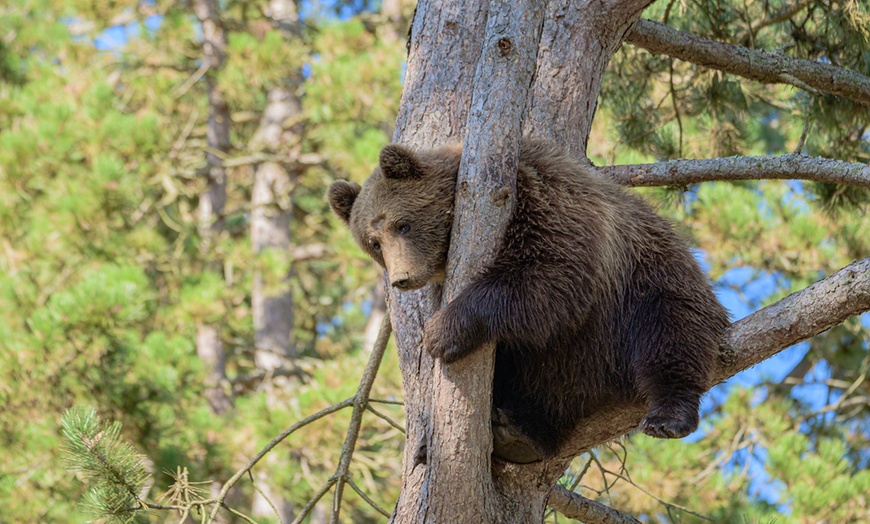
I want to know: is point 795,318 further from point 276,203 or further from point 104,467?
point 276,203

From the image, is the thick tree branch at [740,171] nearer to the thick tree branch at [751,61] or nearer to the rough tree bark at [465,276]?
the rough tree bark at [465,276]

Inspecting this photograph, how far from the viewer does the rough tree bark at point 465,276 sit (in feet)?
10.1

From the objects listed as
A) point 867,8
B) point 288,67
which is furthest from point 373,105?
point 867,8

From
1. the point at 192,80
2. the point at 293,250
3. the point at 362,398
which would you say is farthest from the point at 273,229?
the point at 362,398

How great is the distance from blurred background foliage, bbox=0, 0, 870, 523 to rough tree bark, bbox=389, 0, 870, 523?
1.25 metres

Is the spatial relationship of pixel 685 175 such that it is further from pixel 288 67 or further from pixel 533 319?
pixel 288 67

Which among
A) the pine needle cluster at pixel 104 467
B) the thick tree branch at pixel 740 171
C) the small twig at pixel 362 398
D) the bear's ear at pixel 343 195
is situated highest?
the thick tree branch at pixel 740 171

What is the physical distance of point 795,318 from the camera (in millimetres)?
3150

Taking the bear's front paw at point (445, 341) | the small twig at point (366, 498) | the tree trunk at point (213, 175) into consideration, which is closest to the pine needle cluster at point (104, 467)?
the small twig at point (366, 498)

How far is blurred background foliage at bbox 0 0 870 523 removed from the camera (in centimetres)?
610

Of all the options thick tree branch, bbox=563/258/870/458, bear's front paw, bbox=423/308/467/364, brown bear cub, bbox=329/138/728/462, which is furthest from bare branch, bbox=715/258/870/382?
bear's front paw, bbox=423/308/467/364

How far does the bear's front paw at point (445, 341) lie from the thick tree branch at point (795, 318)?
3.59ft

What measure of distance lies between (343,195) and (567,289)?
4.72 feet

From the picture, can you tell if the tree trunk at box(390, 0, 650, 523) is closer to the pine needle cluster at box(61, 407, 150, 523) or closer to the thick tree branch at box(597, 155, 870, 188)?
the thick tree branch at box(597, 155, 870, 188)
